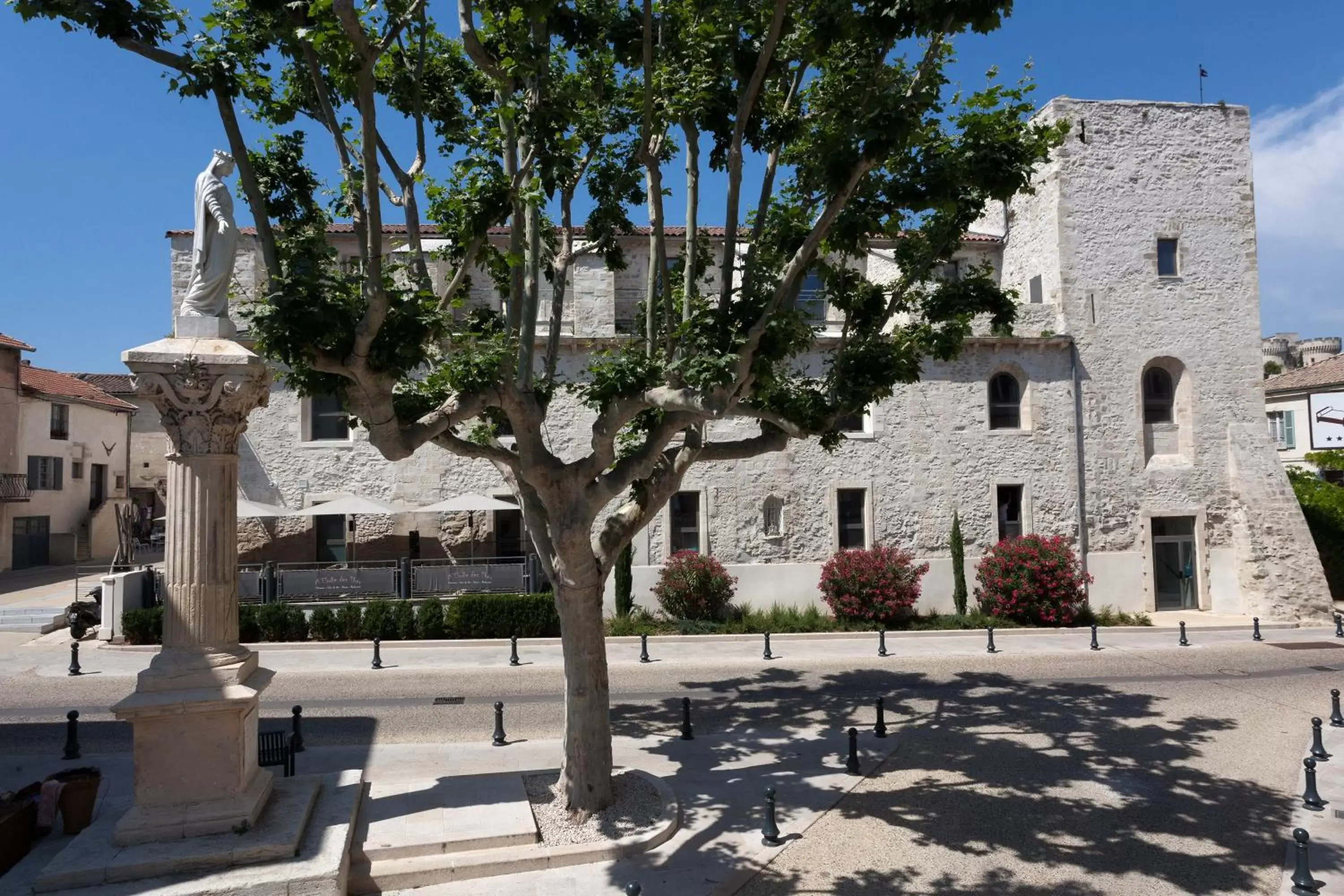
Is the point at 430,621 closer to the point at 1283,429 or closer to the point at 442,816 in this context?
the point at 442,816

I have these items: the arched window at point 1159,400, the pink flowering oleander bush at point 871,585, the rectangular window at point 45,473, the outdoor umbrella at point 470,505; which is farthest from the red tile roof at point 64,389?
the arched window at point 1159,400

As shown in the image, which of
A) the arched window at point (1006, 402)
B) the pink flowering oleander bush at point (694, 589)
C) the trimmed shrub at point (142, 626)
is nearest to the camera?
the trimmed shrub at point (142, 626)

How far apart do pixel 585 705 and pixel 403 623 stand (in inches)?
442

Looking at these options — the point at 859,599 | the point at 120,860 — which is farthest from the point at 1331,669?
the point at 120,860

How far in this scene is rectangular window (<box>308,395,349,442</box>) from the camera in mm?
21562

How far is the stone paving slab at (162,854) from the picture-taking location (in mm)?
6199

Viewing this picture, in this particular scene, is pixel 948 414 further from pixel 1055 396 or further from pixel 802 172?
pixel 802 172

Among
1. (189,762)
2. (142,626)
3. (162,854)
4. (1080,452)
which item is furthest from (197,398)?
(1080,452)

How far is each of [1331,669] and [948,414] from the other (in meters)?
9.87

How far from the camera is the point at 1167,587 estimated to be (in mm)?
23047

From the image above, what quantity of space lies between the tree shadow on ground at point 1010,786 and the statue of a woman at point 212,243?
6.81m

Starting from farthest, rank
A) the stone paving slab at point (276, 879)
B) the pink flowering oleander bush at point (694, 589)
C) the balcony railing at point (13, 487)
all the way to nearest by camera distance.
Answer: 1. the balcony railing at point (13, 487)
2. the pink flowering oleander bush at point (694, 589)
3. the stone paving slab at point (276, 879)

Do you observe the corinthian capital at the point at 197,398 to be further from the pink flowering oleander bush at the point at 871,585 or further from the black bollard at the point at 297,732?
the pink flowering oleander bush at the point at 871,585

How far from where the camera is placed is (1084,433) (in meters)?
22.8
